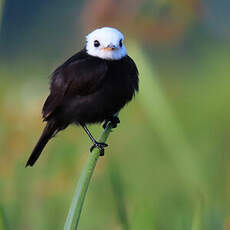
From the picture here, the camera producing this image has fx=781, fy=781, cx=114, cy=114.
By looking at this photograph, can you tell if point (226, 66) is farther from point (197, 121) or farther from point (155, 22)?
point (155, 22)

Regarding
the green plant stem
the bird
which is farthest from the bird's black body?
the green plant stem

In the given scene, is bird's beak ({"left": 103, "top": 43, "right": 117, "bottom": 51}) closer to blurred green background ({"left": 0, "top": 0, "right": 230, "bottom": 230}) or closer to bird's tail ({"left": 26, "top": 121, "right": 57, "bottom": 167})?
blurred green background ({"left": 0, "top": 0, "right": 230, "bottom": 230})

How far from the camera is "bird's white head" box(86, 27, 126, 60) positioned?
10.8ft

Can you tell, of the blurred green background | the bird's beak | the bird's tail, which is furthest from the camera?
the bird's beak

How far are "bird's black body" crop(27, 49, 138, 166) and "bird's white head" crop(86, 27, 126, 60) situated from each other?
5 cm

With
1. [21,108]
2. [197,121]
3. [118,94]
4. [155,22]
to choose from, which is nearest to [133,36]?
[155,22]

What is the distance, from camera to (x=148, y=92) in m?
3.02

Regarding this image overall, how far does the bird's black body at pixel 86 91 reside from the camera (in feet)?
10.5

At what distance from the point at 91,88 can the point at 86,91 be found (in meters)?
0.03

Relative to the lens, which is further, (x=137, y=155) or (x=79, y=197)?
(x=137, y=155)

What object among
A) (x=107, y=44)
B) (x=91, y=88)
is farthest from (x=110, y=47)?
(x=91, y=88)

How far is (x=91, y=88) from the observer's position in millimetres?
3256

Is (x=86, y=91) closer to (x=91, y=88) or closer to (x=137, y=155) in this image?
(x=91, y=88)

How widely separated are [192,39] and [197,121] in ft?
7.01
